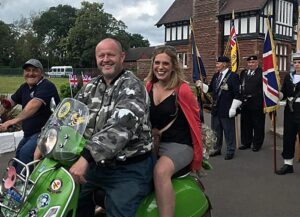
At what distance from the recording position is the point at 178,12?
131ft

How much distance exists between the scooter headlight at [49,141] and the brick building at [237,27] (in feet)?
99.9

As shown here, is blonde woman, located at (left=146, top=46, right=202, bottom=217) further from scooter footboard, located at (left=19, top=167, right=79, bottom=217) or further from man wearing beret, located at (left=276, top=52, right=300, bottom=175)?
man wearing beret, located at (left=276, top=52, right=300, bottom=175)

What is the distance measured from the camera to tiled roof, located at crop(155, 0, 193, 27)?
38.7 m

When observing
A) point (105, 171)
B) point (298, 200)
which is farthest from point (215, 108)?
point (105, 171)

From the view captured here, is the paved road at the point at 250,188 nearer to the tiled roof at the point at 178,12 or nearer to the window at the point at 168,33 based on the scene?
the tiled roof at the point at 178,12

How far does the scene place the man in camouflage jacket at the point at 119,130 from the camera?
9.46ft

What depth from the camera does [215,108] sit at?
8898mm

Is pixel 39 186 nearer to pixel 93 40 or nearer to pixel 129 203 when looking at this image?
pixel 129 203

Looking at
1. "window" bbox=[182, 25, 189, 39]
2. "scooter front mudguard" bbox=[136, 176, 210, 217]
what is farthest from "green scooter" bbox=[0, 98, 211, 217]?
"window" bbox=[182, 25, 189, 39]

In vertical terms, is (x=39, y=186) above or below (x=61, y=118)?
→ below

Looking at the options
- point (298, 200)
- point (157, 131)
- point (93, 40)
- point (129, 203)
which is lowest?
point (298, 200)

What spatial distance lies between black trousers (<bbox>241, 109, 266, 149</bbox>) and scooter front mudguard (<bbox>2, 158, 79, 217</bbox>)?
7.43 meters

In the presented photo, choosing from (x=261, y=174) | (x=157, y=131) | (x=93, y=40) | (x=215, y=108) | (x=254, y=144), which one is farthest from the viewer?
(x=93, y=40)

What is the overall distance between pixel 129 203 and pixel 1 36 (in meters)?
93.9
